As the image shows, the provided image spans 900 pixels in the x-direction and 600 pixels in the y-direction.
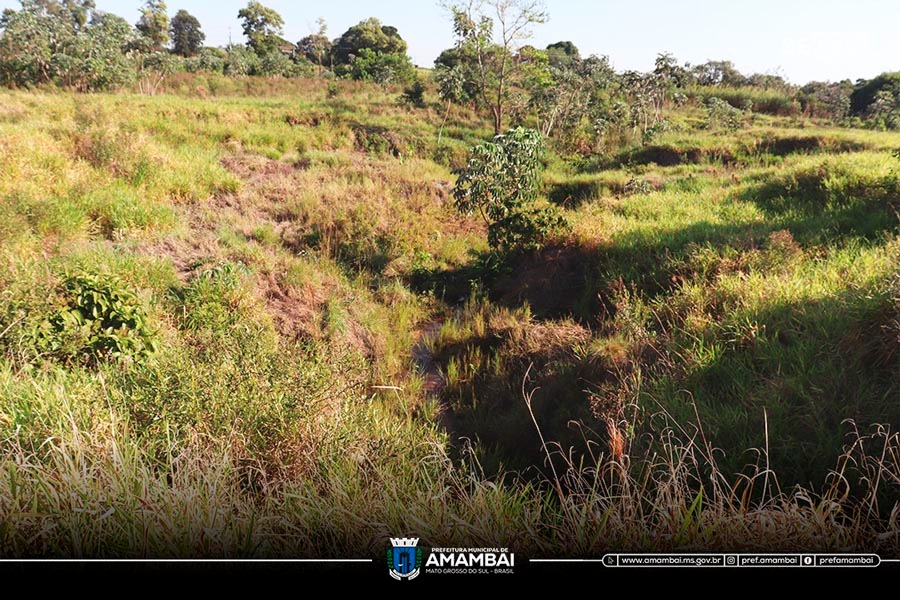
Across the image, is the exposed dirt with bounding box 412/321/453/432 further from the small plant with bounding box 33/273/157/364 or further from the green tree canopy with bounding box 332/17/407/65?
the green tree canopy with bounding box 332/17/407/65

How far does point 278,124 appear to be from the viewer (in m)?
10.9

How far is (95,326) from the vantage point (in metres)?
3.03

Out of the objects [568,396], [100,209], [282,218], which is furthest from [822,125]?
[100,209]

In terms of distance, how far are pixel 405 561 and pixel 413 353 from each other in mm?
3908

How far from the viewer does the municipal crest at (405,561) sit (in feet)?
4.55

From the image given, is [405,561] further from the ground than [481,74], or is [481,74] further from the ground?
[481,74]

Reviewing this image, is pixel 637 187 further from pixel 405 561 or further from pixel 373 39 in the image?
pixel 405 561

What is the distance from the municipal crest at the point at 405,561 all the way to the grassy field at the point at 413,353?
0.17 metres

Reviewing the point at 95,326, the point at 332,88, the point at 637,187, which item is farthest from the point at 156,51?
the point at 637,187

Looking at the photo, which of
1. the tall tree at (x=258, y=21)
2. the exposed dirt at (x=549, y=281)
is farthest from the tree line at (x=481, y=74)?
the exposed dirt at (x=549, y=281)

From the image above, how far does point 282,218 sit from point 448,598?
280 inches

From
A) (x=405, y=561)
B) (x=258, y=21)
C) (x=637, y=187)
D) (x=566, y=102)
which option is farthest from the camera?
(x=566, y=102)

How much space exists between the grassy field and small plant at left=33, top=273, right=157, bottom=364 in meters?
0.02

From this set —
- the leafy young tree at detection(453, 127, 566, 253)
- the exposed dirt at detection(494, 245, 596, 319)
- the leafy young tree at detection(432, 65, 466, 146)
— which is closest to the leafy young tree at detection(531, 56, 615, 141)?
the leafy young tree at detection(432, 65, 466, 146)
